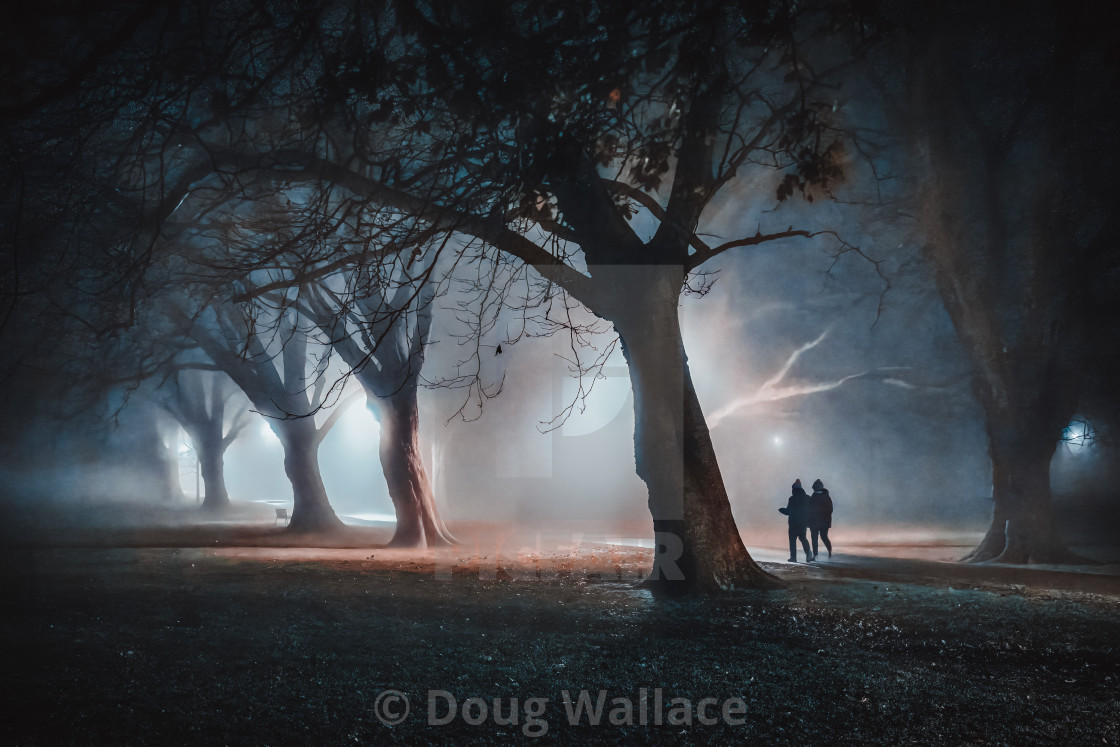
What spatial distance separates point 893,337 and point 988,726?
853 inches

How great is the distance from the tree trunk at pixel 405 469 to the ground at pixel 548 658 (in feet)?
24.1

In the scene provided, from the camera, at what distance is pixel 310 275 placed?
798 centimetres

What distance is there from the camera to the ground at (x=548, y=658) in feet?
13.3

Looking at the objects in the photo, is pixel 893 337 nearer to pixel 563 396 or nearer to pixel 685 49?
pixel 563 396

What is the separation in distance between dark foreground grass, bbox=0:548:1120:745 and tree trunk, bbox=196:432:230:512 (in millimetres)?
24392

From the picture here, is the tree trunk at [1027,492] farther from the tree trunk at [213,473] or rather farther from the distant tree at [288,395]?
the tree trunk at [213,473]

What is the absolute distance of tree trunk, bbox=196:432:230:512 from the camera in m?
31.8

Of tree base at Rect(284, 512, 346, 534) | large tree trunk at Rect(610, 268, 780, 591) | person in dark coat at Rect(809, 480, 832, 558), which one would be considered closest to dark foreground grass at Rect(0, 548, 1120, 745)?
large tree trunk at Rect(610, 268, 780, 591)

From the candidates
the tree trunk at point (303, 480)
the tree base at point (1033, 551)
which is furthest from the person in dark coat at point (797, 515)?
the tree trunk at point (303, 480)

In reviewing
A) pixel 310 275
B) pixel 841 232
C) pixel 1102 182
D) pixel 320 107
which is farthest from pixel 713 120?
pixel 841 232

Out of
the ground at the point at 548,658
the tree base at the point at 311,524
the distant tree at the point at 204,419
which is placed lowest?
the tree base at the point at 311,524

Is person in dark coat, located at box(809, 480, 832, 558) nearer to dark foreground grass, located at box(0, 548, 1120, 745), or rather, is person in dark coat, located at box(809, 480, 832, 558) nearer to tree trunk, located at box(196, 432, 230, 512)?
dark foreground grass, located at box(0, 548, 1120, 745)

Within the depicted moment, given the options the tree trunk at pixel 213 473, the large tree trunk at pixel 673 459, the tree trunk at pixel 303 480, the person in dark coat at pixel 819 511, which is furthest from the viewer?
the tree trunk at pixel 213 473

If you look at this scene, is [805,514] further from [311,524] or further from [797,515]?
[311,524]
